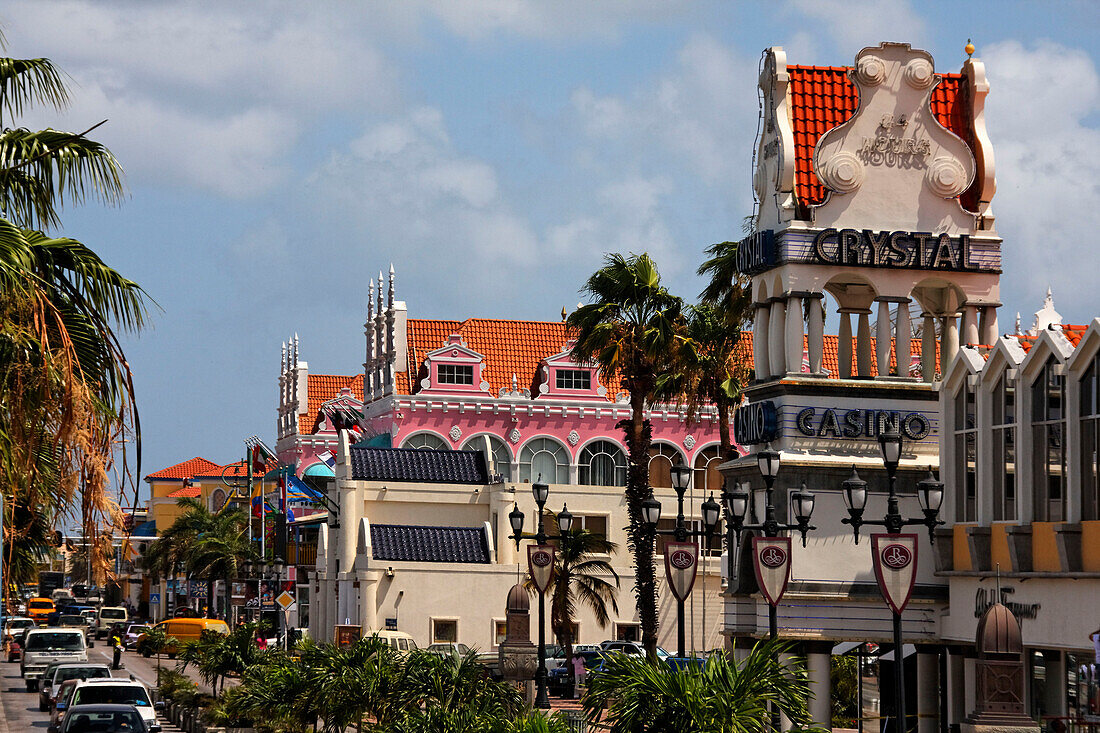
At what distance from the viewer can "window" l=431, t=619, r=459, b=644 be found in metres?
53.6

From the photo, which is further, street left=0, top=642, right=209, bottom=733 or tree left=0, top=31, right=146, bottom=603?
street left=0, top=642, right=209, bottom=733

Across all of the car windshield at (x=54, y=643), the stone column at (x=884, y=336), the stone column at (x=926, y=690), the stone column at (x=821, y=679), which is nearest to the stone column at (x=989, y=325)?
the stone column at (x=884, y=336)

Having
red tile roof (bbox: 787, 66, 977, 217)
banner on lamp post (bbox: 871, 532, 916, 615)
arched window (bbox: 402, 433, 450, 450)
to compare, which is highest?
red tile roof (bbox: 787, 66, 977, 217)

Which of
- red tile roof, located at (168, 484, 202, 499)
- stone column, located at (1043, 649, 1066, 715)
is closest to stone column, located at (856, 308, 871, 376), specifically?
stone column, located at (1043, 649, 1066, 715)

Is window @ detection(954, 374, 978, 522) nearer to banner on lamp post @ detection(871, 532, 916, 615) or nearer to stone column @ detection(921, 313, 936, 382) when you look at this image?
stone column @ detection(921, 313, 936, 382)

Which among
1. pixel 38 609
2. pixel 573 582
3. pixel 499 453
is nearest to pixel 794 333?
pixel 573 582

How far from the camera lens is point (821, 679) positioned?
1101 inches

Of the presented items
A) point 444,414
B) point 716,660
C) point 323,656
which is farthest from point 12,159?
point 444,414

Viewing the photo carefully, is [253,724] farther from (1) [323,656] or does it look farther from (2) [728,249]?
(2) [728,249]

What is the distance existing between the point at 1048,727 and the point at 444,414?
46308mm

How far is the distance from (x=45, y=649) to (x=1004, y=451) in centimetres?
3691

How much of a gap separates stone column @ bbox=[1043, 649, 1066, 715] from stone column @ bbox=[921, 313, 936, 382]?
752 cm

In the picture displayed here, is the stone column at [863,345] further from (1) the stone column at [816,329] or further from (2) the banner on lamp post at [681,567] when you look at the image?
(2) the banner on lamp post at [681,567]

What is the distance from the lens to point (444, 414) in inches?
2714
